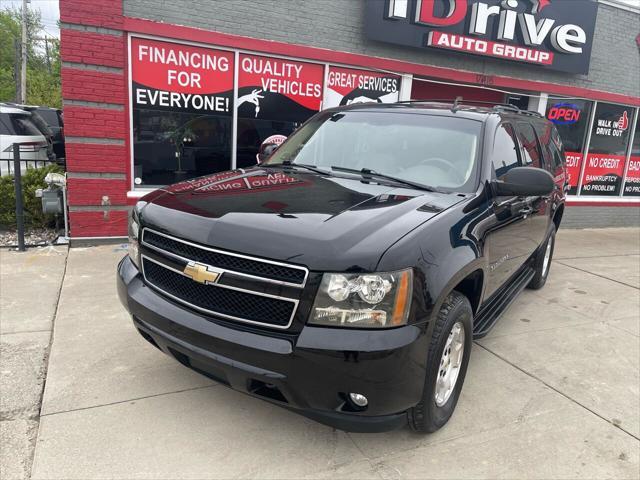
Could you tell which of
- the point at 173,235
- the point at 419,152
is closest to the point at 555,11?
the point at 419,152

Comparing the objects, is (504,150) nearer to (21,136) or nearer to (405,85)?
(405,85)

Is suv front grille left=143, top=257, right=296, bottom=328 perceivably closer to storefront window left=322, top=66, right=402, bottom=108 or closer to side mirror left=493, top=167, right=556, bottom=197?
side mirror left=493, top=167, right=556, bottom=197

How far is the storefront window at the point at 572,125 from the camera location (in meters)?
10.2

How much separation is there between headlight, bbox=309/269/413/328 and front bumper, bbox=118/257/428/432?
0.05 meters

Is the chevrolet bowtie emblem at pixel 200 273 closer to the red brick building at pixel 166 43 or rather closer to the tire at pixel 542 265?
the tire at pixel 542 265

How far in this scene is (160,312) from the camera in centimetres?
274

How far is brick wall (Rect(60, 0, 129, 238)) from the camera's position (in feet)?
20.6

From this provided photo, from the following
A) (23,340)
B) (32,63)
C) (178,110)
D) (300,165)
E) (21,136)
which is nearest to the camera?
(300,165)

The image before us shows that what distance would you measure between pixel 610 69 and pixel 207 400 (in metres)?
10.8

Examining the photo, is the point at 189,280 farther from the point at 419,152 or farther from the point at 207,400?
the point at 419,152

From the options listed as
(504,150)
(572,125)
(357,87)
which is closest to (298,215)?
(504,150)

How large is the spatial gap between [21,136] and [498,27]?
29.3 feet

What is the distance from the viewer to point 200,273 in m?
2.56

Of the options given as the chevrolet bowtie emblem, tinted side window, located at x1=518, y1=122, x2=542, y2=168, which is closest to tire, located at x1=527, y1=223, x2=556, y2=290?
tinted side window, located at x1=518, y1=122, x2=542, y2=168
